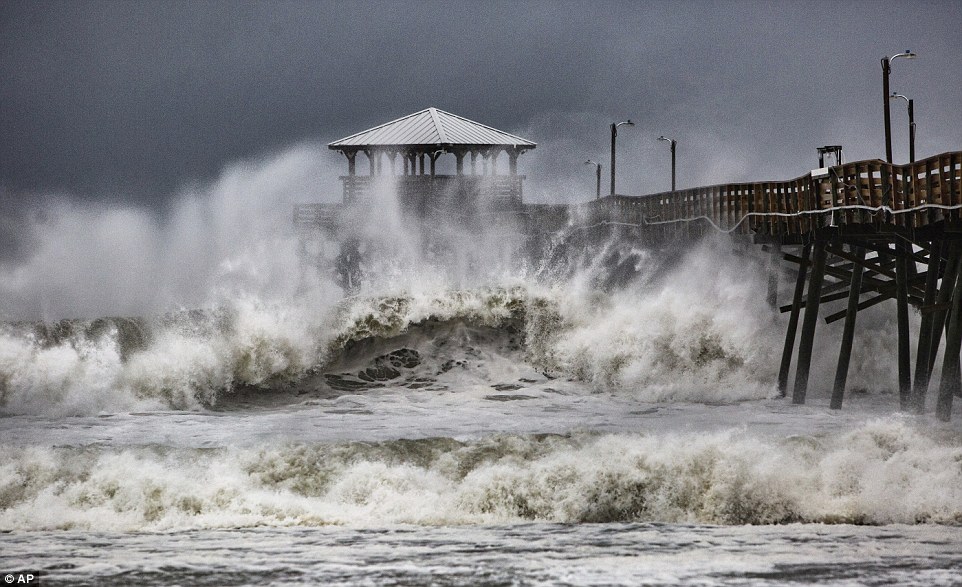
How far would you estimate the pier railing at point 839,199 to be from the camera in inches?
754

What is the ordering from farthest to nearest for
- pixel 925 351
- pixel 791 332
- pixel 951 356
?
pixel 791 332
pixel 925 351
pixel 951 356

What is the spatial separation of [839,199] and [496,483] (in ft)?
34.5

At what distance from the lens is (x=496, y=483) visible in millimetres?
14984

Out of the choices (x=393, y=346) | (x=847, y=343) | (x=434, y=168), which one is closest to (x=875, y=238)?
(x=847, y=343)

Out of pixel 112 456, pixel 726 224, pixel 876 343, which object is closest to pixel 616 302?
pixel 726 224

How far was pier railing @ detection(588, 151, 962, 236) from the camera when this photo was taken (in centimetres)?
1914

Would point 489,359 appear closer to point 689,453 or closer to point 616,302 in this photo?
point 616,302

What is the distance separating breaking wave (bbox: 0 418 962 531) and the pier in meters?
4.40

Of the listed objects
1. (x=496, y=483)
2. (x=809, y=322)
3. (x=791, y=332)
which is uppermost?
(x=809, y=322)

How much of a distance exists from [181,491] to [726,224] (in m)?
16.8

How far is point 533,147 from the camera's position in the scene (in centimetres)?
4381

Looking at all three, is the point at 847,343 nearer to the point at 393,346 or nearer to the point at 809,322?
the point at 809,322

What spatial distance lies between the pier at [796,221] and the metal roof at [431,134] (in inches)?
3.0

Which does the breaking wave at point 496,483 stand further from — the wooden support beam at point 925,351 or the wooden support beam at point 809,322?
the wooden support beam at point 809,322
